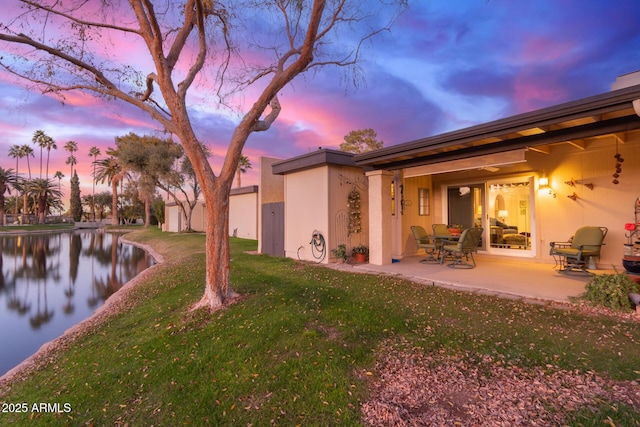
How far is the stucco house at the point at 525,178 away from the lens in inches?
174

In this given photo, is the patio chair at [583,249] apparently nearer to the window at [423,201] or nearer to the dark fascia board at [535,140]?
the dark fascia board at [535,140]

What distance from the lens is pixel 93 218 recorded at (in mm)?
51938

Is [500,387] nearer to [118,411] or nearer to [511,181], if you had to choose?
[118,411]

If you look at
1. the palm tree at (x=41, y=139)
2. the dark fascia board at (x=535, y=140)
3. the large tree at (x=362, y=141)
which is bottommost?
the dark fascia board at (x=535, y=140)

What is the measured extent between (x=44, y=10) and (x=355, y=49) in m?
5.03

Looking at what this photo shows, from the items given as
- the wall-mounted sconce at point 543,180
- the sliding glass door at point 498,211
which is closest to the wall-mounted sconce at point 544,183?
the wall-mounted sconce at point 543,180

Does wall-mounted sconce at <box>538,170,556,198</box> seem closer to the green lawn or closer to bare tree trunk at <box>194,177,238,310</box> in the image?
the green lawn

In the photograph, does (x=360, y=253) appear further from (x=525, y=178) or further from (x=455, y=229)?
(x=525, y=178)

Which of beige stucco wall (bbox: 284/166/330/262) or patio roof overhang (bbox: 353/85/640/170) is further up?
patio roof overhang (bbox: 353/85/640/170)

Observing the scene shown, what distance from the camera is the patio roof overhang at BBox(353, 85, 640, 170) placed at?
3.81m

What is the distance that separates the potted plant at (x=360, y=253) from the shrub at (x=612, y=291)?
454cm

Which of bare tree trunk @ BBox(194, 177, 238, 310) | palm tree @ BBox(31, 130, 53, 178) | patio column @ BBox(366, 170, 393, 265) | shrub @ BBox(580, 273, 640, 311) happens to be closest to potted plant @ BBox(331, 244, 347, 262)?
patio column @ BBox(366, 170, 393, 265)

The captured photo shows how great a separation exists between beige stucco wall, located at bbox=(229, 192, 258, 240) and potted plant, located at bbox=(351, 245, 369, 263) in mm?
9246

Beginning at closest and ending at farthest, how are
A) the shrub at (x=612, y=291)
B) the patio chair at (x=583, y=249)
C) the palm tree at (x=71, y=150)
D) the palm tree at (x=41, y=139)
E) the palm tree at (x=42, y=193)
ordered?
the shrub at (x=612, y=291), the patio chair at (x=583, y=249), the palm tree at (x=41, y=139), the palm tree at (x=42, y=193), the palm tree at (x=71, y=150)
